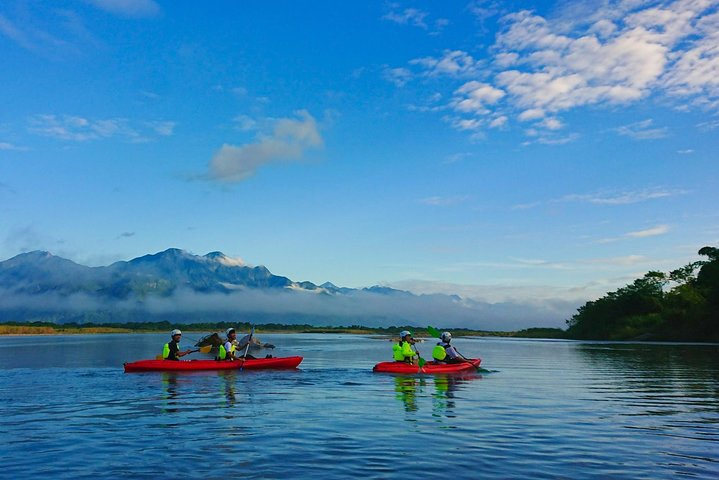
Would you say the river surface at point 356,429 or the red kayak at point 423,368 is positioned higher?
the red kayak at point 423,368

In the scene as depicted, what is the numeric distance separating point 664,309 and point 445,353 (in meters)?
88.1

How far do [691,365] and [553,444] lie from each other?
3416 cm

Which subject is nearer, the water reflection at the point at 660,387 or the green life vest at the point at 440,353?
the water reflection at the point at 660,387

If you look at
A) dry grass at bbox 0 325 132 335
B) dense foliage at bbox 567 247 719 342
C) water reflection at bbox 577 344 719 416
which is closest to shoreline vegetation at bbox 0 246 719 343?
dense foliage at bbox 567 247 719 342

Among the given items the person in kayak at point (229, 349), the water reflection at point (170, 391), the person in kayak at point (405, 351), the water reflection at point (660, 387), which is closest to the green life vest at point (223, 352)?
the person in kayak at point (229, 349)

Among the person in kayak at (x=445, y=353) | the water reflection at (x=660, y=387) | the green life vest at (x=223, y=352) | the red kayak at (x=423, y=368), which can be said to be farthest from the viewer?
the green life vest at (x=223, y=352)

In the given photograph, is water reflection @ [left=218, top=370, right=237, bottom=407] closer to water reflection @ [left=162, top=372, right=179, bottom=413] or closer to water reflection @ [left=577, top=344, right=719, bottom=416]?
water reflection @ [left=162, top=372, right=179, bottom=413]

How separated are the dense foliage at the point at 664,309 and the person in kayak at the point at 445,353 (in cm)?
7331

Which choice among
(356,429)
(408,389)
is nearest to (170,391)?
(408,389)

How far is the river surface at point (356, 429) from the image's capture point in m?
11.5

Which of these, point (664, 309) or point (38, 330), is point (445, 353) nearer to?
point (664, 309)

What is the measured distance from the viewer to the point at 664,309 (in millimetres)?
104438

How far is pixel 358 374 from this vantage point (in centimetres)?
3306

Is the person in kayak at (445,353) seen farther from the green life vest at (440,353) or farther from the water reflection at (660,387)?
the water reflection at (660,387)
